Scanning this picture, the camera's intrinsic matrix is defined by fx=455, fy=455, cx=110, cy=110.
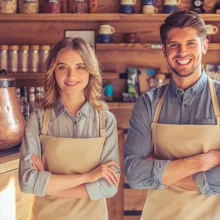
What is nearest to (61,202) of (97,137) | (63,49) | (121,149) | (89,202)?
(89,202)

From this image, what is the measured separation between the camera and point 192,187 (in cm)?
168

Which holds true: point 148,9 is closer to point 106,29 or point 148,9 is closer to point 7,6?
point 106,29

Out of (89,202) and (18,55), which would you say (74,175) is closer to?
(89,202)

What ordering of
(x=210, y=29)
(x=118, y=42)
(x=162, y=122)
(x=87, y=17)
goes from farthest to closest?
(x=118, y=42), (x=210, y=29), (x=87, y=17), (x=162, y=122)

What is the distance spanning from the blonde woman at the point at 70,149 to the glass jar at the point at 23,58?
1867 millimetres

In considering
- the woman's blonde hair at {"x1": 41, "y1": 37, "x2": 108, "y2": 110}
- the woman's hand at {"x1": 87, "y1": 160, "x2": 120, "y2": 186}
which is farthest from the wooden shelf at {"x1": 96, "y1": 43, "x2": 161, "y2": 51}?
the woman's hand at {"x1": 87, "y1": 160, "x2": 120, "y2": 186}

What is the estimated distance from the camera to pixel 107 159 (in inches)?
67.9

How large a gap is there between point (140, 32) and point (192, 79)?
83.1 inches

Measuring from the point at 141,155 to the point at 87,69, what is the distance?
1.28 feet

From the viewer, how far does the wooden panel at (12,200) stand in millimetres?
2119

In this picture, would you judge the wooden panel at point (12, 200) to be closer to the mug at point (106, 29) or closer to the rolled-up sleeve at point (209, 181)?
the rolled-up sleeve at point (209, 181)

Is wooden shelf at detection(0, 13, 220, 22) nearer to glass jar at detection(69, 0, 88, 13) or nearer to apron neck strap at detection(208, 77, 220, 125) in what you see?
glass jar at detection(69, 0, 88, 13)

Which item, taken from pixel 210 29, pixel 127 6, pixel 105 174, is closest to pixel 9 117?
pixel 105 174

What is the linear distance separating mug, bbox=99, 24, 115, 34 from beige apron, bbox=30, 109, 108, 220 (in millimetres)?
2007
